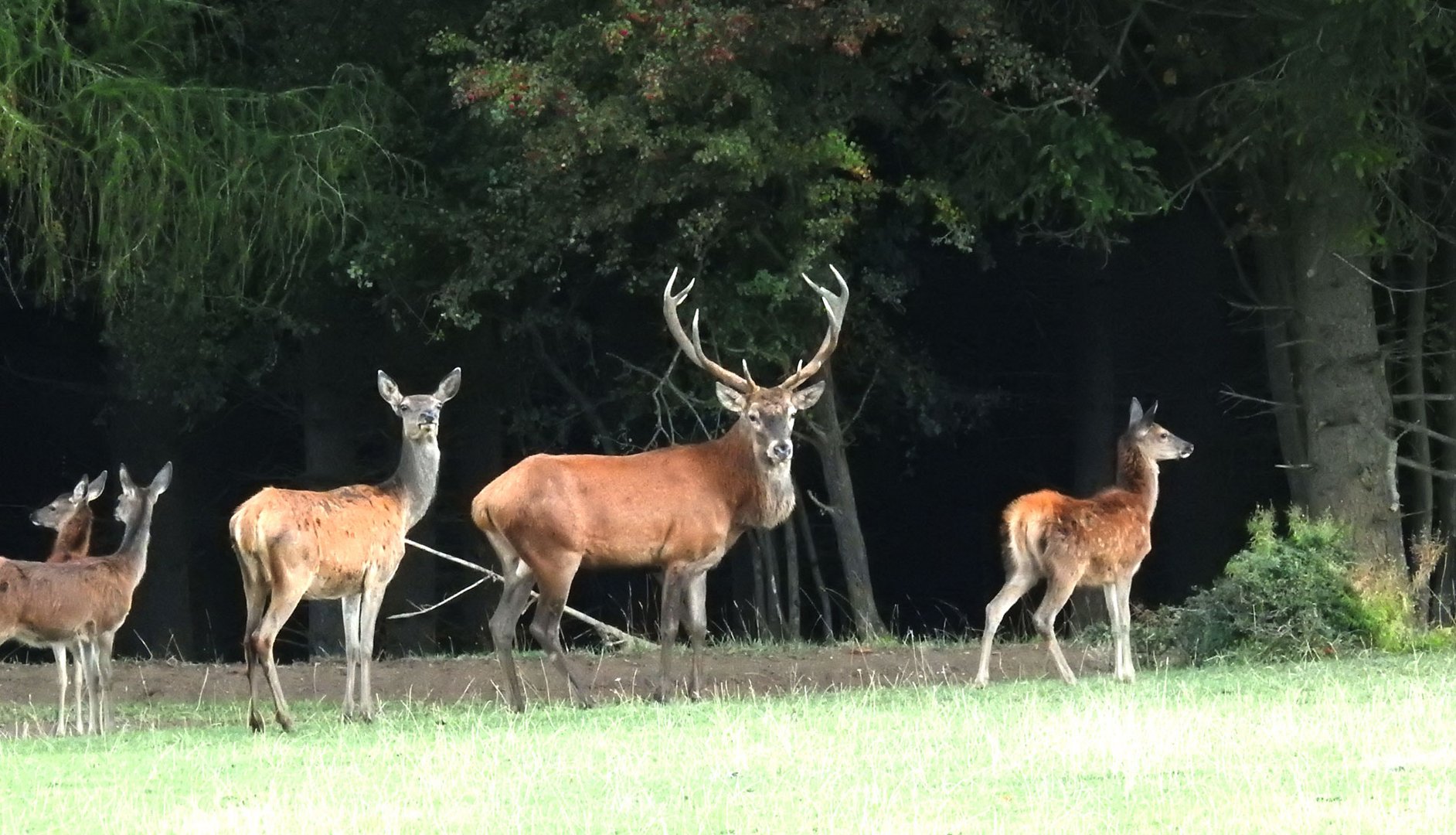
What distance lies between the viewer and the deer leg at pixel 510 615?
41.0 ft

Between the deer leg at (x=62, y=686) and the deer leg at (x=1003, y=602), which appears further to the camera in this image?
the deer leg at (x=1003, y=602)

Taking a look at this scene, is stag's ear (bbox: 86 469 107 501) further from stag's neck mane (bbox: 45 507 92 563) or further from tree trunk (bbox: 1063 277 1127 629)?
tree trunk (bbox: 1063 277 1127 629)

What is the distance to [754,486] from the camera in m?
13.2

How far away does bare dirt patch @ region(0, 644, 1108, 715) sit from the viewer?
14.3 metres

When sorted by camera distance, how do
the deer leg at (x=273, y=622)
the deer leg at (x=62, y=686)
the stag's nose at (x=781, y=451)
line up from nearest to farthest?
the deer leg at (x=273, y=622)
the deer leg at (x=62, y=686)
the stag's nose at (x=781, y=451)

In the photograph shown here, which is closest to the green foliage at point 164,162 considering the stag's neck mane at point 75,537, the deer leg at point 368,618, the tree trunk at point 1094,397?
the stag's neck mane at point 75,537

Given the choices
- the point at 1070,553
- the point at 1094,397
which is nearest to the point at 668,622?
the point at 1070,553

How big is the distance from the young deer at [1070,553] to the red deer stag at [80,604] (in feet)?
15.7

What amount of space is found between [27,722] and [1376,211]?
32.1ft

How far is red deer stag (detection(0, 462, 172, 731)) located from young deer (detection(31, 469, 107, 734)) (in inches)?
4.8

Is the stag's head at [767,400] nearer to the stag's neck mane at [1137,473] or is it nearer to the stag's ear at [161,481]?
the stag's neck mane at [1137,473]

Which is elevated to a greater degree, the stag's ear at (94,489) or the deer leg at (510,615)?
the stag's ear at (94,489)

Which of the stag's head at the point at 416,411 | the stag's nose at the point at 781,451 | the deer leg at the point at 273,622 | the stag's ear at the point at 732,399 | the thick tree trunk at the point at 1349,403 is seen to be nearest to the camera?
the deer leg at the point at 273,622

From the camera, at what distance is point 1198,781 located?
7887 mm
